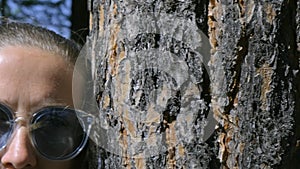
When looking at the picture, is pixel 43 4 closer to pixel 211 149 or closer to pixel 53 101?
pixel 53 101

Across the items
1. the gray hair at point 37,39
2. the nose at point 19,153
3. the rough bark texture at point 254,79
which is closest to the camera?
the rough bark texture at point 254,79

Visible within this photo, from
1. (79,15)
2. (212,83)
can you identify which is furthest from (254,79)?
(79,15)

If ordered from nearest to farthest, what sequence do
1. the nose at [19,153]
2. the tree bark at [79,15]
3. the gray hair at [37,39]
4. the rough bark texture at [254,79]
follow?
the rough bark texture at [254,79]
the nose at [19,153]
the gray hair at [37,39]
the tree bark at [79,15]

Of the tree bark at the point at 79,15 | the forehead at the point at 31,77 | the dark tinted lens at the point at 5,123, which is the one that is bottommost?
the dark tinted lens at the point at 5,123

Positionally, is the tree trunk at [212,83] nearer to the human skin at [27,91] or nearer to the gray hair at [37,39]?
the human skin at [27,91]

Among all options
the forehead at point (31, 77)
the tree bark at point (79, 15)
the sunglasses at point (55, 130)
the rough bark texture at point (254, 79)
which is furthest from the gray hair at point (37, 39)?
the tree bark at point (79, 15)

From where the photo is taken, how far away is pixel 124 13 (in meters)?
1.31

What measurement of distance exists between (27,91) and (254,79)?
597 mm

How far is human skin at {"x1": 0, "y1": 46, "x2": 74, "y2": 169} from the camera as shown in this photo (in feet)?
4.75

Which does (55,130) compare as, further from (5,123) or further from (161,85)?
(161,85)

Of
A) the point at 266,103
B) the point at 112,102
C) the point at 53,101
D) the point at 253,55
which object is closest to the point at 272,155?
the point at 266,103

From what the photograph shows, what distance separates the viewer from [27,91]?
1512 mm

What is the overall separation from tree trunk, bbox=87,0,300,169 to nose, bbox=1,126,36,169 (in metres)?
0.28

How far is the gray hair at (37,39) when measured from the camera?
66.0 inches
